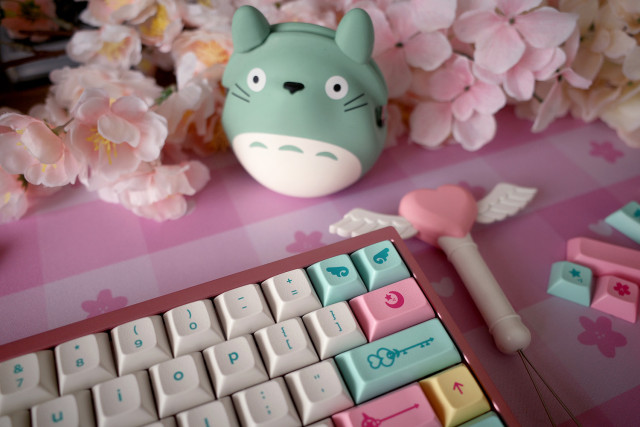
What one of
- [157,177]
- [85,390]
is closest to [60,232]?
[157,177]

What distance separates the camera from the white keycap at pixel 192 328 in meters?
0.37

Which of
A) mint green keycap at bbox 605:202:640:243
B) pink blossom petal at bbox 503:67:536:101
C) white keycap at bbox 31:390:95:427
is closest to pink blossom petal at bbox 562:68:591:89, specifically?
pink blossom petal at bbox 503:67:536:101

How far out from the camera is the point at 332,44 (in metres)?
0.48

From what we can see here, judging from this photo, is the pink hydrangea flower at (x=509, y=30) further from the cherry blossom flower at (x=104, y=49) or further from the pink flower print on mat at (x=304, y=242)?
the cherry blossom flower at (x=104, y=49)

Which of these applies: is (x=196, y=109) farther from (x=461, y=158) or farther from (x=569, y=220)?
(x=569, y=220)

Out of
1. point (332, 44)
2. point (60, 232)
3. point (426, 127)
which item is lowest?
point (60, 232)

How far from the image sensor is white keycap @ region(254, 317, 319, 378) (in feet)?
1.19

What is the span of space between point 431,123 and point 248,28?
0.27m

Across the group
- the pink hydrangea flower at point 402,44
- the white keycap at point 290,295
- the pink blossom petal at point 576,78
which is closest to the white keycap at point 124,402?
the white keycap at point 290,295

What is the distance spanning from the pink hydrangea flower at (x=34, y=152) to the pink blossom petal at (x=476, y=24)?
429 mm

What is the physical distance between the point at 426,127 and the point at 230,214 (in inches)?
10.7

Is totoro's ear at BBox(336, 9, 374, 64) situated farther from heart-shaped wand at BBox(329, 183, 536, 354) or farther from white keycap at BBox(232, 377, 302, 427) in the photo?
white keycap at BBox(232, 377, 302, 427)

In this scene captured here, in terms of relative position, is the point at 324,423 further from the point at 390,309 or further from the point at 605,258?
the point at 605,258

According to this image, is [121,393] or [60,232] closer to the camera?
[121,393]
